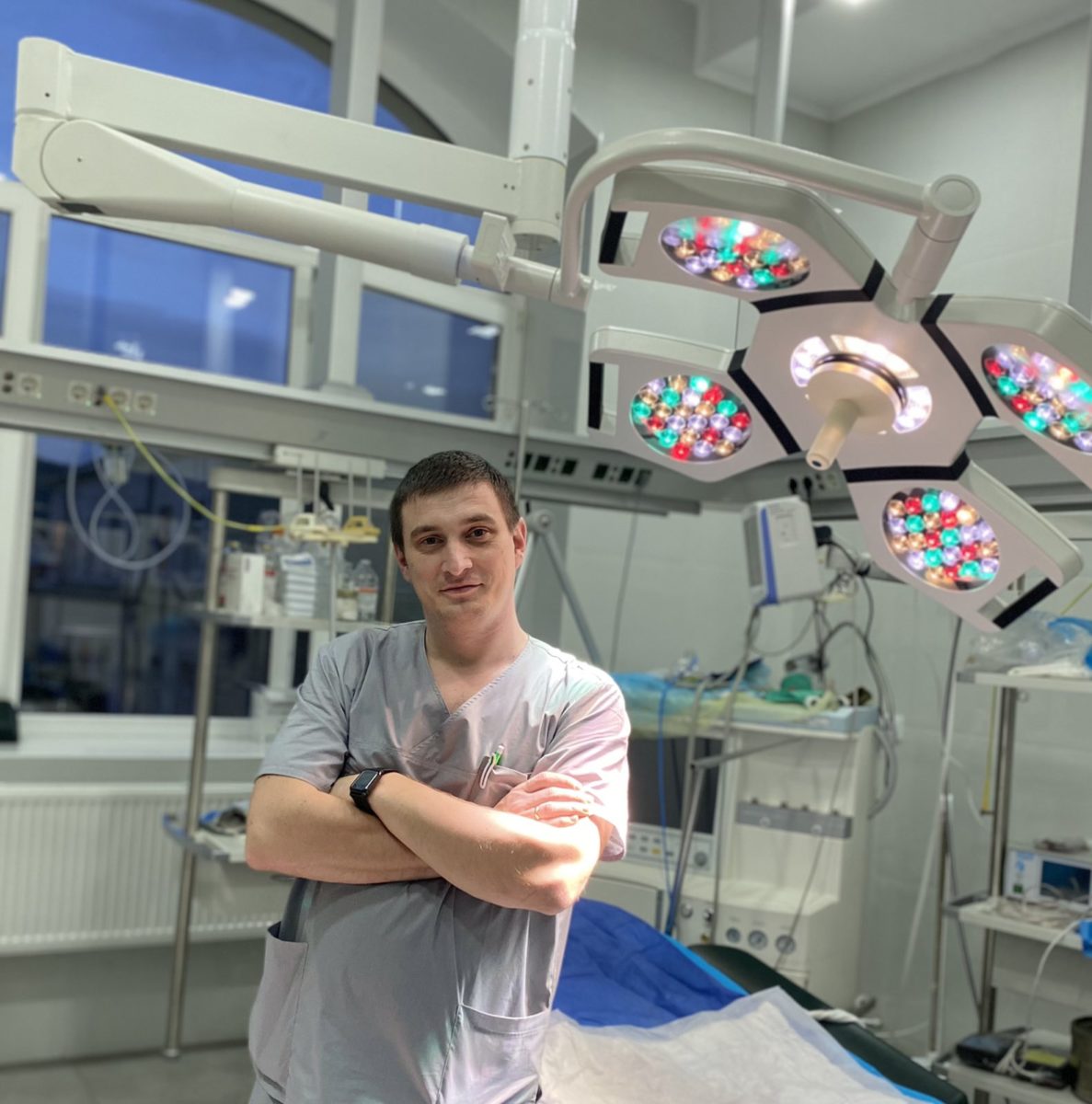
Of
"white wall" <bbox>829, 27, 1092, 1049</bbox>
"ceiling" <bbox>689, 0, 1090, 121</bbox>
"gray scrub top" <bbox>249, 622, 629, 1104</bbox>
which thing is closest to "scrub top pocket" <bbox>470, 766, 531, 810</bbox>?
"gray scrub top" <bbox>249, 622, 629, 1104</bbox>

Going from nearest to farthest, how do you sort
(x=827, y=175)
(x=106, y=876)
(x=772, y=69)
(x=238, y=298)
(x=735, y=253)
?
(x=827, y=175)
(x=735, y=253)
(x=772, y=69)
(x=106, y=876)
(x=238, y=298)

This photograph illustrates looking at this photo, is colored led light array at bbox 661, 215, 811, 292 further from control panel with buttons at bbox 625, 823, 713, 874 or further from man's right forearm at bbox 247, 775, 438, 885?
control panel with buttons at bbox 625, 823, 713, 874

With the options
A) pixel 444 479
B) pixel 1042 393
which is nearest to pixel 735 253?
pixel 1042 393

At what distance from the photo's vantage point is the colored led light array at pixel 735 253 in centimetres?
109

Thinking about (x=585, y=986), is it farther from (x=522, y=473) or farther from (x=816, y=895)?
(x=522, y=473)

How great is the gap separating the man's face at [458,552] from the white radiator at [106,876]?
2.60 meters

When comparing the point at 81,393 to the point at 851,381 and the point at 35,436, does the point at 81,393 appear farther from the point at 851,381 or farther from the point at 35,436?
the point at 851,381

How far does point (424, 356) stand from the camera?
457 cm

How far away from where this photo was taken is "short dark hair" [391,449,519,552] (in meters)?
1.36

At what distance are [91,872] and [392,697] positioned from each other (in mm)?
2598

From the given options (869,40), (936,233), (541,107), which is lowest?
(936,233)

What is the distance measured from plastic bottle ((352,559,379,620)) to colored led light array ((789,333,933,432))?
231 cm

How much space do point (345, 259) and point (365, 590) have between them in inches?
42.3

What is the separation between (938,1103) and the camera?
84.4 inches
